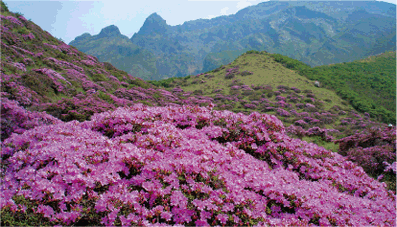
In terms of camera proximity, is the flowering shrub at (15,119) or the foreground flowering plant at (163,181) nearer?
the foreground flowering plant at (163,181)

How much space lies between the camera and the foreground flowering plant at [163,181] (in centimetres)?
289

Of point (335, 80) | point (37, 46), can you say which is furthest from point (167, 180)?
point (335, 80)

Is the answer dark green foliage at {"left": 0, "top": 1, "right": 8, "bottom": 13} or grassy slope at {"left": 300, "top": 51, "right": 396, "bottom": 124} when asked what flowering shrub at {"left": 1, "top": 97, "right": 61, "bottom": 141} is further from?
grassy slope at {"left": 300, "top": 51, "right": 396, "bottom": 124}

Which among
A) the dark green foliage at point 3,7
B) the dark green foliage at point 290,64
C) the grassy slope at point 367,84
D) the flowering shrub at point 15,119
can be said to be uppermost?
the dark green foliage at point 3,7

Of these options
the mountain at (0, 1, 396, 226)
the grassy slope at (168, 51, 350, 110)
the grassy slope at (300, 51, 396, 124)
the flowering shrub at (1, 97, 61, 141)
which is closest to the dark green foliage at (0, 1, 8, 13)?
the mountain at (0, 1, 396, 226)

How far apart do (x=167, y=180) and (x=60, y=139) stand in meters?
2.65

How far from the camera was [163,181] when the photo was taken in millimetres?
3406

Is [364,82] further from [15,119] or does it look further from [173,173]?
[15,119]

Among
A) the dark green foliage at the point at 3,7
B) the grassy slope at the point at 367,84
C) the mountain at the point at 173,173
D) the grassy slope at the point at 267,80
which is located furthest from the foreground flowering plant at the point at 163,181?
the grassy slope at the point at 367,84

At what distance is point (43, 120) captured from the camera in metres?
7.01

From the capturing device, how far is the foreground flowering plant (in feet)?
9.50

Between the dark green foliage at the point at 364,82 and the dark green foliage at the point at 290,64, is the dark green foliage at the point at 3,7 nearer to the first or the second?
the dark green foliage at the point at 364,82

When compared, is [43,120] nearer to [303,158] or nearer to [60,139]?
[60,139]

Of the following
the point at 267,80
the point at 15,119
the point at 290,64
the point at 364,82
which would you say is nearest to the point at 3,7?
the point at 15,119
